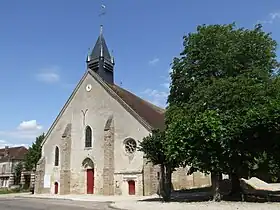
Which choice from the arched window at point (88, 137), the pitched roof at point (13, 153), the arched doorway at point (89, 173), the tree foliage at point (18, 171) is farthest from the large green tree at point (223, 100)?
the pitched roof at point (13, 153)

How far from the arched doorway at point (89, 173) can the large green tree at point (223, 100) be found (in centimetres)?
1287

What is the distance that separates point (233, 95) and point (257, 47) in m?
6.14

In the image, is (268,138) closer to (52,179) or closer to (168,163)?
(168,163)

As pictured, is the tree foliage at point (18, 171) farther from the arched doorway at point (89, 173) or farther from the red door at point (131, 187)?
the red door at point (131, 187)

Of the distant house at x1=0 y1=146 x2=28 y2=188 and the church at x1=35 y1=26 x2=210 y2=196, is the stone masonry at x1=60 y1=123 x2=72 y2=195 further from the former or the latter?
the distant house at x1=0 y1=146 x2=28 y2=188

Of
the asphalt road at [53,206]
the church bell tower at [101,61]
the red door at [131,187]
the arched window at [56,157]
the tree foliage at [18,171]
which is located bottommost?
the asphalt road at [53,206]

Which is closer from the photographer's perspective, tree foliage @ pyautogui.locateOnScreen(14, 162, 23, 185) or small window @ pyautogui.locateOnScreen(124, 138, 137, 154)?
small window @ pyautogui.locateOnScreen(124, 138, 137, 154)

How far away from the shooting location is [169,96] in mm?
27828

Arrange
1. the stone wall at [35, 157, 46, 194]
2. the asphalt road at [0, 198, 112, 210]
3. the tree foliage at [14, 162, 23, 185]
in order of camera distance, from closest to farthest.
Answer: the asphalt road at [0, 198, 112, 210], the stone wall at [35, 157, 46, 194], the tree foliage at [14, 162, 23, 185]

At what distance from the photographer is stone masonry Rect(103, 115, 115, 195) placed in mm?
32362

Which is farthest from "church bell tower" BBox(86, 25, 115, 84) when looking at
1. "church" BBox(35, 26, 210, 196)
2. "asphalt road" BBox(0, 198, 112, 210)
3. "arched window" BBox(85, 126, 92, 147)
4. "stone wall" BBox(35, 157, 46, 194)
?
"asphalt road" BBox(0, 198, 112, 210)

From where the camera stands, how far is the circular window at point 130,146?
32.5 metres

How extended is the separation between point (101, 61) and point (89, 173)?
1368 centimetres

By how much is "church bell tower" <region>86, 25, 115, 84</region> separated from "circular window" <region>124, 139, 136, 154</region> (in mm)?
10315
